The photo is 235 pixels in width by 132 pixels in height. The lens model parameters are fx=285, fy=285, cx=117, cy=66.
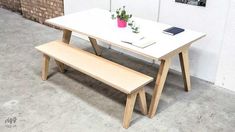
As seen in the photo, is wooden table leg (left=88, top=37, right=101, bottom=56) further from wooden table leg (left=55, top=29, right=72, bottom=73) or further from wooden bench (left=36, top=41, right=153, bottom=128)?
wooden bench (left=36, top=41, right=153, bottom=128)

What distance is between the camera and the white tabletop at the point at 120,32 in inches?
101

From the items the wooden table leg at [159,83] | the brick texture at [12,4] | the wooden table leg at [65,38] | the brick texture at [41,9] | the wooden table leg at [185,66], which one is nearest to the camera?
the wooden table leg at [159,83]

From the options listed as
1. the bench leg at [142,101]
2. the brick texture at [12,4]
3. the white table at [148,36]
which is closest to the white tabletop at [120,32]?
the white table at [148,36]

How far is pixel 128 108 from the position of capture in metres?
2.54

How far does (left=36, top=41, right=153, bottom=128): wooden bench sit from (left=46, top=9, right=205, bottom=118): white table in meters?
0.17

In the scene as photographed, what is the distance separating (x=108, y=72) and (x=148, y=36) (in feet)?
1.77

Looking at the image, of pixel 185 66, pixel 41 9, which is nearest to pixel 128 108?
pixel 185 66

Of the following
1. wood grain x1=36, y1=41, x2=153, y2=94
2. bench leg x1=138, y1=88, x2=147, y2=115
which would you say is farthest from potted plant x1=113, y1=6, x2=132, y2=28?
bench leg x1=138, y1=88, x2=147, y2=115

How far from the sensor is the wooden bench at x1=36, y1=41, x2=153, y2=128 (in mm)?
2502

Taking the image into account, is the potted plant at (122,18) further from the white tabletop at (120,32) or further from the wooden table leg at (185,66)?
the wooden table leg at (185,66)

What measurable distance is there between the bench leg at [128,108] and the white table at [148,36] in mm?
272

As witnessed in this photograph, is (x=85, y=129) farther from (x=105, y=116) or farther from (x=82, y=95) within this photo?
(x=82, y=95)

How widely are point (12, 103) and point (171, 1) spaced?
2.11m

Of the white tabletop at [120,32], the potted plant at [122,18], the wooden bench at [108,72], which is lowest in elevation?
the wooden bench at [108,72]
